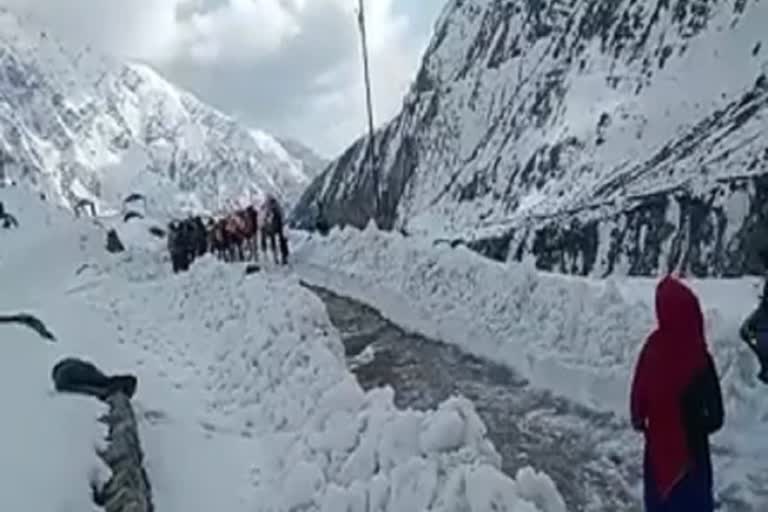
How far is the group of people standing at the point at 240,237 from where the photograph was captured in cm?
3169

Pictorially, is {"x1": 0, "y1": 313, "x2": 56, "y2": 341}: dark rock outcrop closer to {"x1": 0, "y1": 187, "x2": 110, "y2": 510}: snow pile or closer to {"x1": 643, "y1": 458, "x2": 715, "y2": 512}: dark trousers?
{"x1": 0, "y1": 187, "x2": 110, "y2": 510}: snow pile

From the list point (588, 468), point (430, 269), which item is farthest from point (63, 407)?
point (430, 269)

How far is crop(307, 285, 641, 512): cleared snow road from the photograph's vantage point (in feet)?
31.0

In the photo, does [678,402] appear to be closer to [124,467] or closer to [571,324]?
[124,467]

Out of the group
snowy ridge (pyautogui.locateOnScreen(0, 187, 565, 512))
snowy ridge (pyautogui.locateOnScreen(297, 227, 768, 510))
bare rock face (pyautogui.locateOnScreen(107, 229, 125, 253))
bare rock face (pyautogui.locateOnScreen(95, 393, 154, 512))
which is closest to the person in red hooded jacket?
snowy ridge (pyautogui.locateOnScreen(0, 187, 565, 512))

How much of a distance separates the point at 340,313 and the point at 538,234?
8.76 m

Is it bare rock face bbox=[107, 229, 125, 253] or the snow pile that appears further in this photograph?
bare rock face bbox=[107, 229, 125, 253]

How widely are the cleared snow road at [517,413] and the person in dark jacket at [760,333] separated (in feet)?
4.21

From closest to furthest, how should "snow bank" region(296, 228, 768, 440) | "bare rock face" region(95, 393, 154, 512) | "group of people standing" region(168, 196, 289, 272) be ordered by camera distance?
"bare rock face" region(95, 393, 154, 512) < "snow bank" region(296, 228, 768, 440) < "group of people standing" region(168, 196, 289, 272)

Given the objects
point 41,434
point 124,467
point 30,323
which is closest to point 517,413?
point 124,467

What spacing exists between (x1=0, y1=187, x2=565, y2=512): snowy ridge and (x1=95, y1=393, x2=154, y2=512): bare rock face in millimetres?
193

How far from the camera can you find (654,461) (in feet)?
23.9

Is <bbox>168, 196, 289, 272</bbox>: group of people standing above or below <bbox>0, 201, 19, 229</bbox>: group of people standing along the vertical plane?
below

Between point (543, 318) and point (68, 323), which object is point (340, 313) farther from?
point (543, 318)
